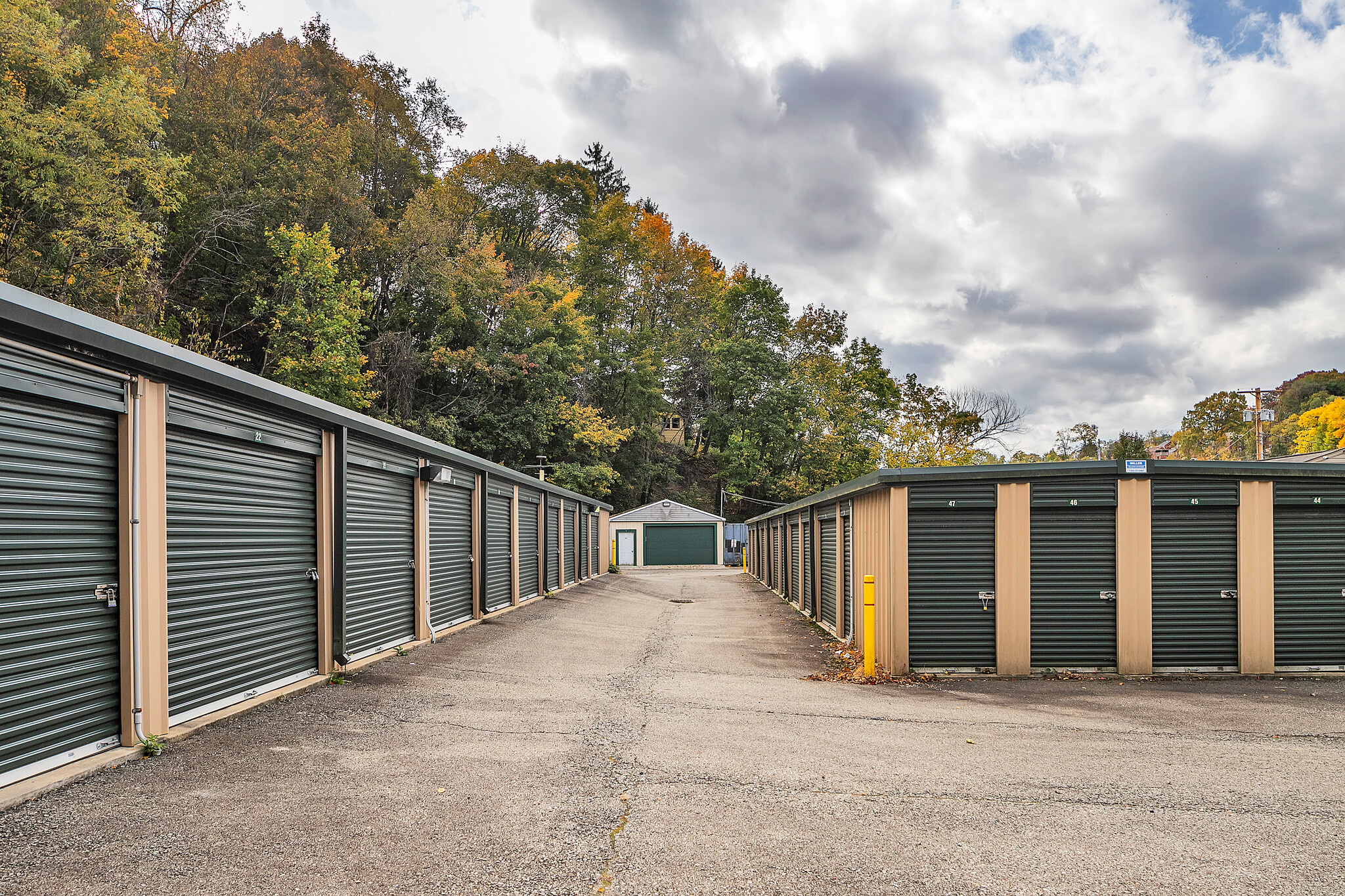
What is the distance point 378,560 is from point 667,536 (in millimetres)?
30186

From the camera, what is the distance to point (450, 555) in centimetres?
1199

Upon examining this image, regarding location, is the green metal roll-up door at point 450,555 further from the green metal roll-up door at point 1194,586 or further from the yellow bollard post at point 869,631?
the green metal roll-up door at point 1194,586

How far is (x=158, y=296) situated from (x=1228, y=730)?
27230 millimetres

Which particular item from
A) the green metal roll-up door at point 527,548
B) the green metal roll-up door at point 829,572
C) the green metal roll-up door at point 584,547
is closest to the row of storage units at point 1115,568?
the green metal roll-up door at point 829,572

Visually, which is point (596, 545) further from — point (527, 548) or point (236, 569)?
point (236, 569)

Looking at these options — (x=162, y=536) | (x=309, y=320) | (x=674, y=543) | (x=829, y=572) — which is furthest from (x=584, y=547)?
(x=162, y=536)

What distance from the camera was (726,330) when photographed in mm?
55406

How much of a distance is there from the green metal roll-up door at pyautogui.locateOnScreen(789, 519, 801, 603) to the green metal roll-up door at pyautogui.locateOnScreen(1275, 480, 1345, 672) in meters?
9.44

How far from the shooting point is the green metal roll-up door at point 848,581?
11.2 meters

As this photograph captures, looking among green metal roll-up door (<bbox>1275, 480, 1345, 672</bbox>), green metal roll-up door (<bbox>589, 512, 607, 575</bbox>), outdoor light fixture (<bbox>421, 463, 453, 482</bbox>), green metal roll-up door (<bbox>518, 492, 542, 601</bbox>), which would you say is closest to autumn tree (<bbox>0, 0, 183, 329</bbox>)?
green metal roll-up door (<bbox>518, 492, 542, 601</bbox>)

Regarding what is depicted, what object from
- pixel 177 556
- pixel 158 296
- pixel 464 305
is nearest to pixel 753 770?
pixel 177 556

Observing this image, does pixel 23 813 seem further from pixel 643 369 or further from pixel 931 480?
pixel 643 369

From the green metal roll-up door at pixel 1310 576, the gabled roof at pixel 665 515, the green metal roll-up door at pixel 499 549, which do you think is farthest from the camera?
the gabled roof at pixel 665 515

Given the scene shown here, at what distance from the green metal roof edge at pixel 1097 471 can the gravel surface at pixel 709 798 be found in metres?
2.44
